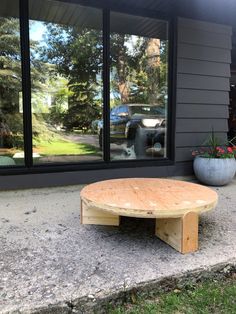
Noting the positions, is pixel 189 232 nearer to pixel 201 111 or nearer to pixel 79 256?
pixel 79 256

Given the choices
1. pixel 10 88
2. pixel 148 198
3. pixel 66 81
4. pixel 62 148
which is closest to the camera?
pixel 148 198

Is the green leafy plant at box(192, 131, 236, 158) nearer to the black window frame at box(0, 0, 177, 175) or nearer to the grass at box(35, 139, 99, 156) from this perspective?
the black window frame at box(0, 0, 177, 175)

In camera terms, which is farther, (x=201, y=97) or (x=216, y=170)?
(x=201, y=97)

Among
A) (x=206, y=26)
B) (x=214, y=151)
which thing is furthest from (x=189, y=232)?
(x=206, y=26)

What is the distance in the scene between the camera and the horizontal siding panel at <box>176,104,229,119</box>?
4352 mm

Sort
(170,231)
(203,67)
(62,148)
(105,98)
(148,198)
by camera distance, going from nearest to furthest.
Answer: (170,231)
(148,198)
(105,98)
(62,148)
(203,67)

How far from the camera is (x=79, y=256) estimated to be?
6.41 feet

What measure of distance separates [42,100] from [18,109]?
1.76 ft

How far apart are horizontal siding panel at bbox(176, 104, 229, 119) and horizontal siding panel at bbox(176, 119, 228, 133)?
65 mm

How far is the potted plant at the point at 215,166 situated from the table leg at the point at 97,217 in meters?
2.09

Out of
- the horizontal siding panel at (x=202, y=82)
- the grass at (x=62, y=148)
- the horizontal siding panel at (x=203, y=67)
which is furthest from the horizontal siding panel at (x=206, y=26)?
the grass at (x=62, y=148)

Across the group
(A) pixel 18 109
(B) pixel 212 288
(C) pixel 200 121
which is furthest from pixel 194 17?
(B) pixel 212 288

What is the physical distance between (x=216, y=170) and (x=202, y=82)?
4.54ft

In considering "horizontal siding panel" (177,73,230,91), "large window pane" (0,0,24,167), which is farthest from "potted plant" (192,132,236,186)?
"large window pane" (0,0,24,167)
